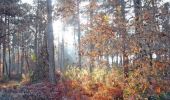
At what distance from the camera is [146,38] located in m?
9.16

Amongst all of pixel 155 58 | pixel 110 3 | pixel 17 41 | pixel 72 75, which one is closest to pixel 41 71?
pixel 72 75

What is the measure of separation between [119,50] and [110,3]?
230 centimetres

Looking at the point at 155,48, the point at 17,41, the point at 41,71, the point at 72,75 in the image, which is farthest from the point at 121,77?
the point at 17,41

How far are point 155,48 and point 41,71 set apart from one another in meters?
15.1

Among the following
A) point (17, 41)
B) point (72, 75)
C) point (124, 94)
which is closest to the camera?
point (124, 94)

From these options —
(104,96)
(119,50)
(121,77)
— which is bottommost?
(104,96)

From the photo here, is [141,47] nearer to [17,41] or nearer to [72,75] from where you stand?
[72,75]

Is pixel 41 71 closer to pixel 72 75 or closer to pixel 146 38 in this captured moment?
pixel 72 75

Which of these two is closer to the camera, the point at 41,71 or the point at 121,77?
the point at 121,77

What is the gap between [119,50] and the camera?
977 centimetres

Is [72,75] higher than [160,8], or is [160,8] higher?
[160,8]

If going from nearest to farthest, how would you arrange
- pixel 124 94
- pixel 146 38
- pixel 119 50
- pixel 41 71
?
pixel 146 38, pixel 119 50, pixel 124 94, pixel 41 71

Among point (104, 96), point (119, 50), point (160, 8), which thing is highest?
point (160, 8)

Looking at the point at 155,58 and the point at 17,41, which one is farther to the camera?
the point at 17,41
